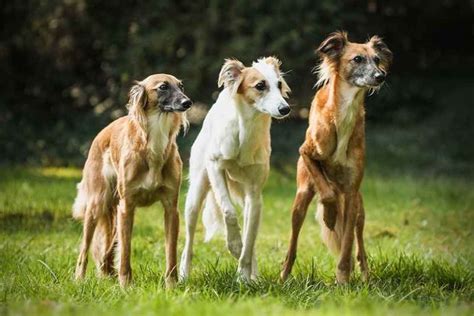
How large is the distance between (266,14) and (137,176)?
10.4 m

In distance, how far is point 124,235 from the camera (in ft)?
20.5

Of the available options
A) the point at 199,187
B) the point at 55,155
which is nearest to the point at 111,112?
the point at 55,155

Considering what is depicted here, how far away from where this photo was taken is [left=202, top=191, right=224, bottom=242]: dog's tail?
699 cm

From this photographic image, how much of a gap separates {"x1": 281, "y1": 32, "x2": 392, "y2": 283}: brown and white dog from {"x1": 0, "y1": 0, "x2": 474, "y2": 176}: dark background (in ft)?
27.7

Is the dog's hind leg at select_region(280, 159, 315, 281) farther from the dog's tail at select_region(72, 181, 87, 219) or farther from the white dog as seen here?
the dog's tail at select_region(72, 181, 87, 219)

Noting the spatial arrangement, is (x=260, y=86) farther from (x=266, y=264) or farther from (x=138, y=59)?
(x=138, y=59)

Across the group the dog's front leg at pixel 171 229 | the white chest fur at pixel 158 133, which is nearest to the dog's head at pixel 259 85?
the white chest fur at pixel 158 133

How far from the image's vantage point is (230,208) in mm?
6391

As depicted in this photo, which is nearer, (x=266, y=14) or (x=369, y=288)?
(x=369, y=288)

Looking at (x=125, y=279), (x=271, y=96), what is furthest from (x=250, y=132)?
(x=125, y=279)

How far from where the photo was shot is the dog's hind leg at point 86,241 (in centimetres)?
655

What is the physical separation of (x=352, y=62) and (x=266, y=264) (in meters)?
2.00

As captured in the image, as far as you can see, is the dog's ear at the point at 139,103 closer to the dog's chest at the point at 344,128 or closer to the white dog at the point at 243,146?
the white dog at the point at 243,146

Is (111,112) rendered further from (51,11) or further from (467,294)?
(467,294)
